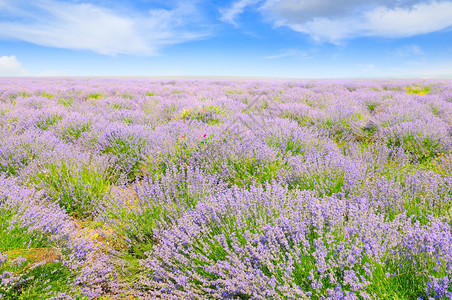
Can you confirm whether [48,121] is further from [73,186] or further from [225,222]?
[225,222]

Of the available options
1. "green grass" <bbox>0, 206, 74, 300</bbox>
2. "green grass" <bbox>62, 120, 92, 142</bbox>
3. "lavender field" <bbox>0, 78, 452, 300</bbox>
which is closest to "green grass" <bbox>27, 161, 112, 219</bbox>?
"lavender field" <bbox>0, 78, 452, 300</bbox>

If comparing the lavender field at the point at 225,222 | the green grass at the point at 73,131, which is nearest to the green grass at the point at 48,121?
the green grass at the point at 73,131

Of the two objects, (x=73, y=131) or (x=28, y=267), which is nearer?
(x=28, y=267)

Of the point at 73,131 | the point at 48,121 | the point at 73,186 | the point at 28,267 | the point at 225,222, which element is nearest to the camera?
the point at 28,267

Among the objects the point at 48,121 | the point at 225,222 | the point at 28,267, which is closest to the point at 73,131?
the point at 48,121

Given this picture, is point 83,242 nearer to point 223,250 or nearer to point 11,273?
point 11,273

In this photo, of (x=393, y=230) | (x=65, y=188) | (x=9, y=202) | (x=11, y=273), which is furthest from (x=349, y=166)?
(x=9, y=202)

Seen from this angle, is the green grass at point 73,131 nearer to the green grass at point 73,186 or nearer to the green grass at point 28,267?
the green grass at point 73,186

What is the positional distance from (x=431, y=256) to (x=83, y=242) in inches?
90.8

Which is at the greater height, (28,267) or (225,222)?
(225,222)

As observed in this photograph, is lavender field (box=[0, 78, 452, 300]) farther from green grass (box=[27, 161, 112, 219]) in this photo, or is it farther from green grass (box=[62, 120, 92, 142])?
green grass (box=[62, 120, 92, 142])

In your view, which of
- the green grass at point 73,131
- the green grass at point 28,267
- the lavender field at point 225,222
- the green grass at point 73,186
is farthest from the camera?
the green grass at point 73,131

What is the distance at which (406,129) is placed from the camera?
4.12 metres

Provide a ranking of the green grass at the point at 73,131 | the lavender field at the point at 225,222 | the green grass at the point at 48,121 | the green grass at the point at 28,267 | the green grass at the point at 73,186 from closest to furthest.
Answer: the lavender field at the point at 225,222, the green grass at the point at 28,267, the green grass at the point at 73,186, the green grass at the point at 73,131, the green grass at the point at 48,121
